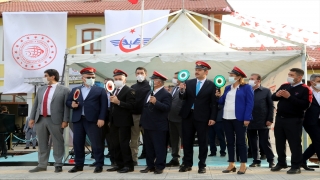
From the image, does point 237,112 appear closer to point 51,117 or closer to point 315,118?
point 315,118

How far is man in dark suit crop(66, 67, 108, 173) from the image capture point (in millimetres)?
9531

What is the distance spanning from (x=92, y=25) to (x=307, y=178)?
22.4 meters

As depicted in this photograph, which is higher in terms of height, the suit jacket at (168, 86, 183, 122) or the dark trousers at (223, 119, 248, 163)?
the suit jacket at (168, 86, 183, 122)

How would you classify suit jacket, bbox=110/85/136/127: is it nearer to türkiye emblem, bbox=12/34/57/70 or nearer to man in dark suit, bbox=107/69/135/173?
Answer: man in dark suit, bbox=107/69/135/173

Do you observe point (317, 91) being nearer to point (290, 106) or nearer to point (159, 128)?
point (290, 106)

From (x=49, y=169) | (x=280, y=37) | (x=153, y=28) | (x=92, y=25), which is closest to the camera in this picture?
(x=49, y=169)

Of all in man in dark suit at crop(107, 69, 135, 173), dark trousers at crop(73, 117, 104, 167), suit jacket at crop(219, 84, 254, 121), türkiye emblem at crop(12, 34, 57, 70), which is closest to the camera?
suit jacket at crop(219, 84, 254, 121)

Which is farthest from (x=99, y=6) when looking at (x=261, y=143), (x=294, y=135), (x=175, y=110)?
(x=294, y=135)

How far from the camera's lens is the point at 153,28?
23.6 metres

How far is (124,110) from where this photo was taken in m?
9.55

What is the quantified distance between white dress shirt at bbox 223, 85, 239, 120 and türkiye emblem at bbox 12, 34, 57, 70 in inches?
635

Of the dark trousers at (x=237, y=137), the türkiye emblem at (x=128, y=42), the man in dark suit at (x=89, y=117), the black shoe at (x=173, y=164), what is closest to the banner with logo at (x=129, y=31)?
the türkiye emblem at (x=128, y=42)

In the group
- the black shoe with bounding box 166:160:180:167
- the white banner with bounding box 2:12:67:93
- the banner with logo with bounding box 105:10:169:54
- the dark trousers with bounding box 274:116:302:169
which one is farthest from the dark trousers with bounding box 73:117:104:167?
the white banner with bounding box 2:12:67:93

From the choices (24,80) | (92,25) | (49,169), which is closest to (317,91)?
(49,169)
